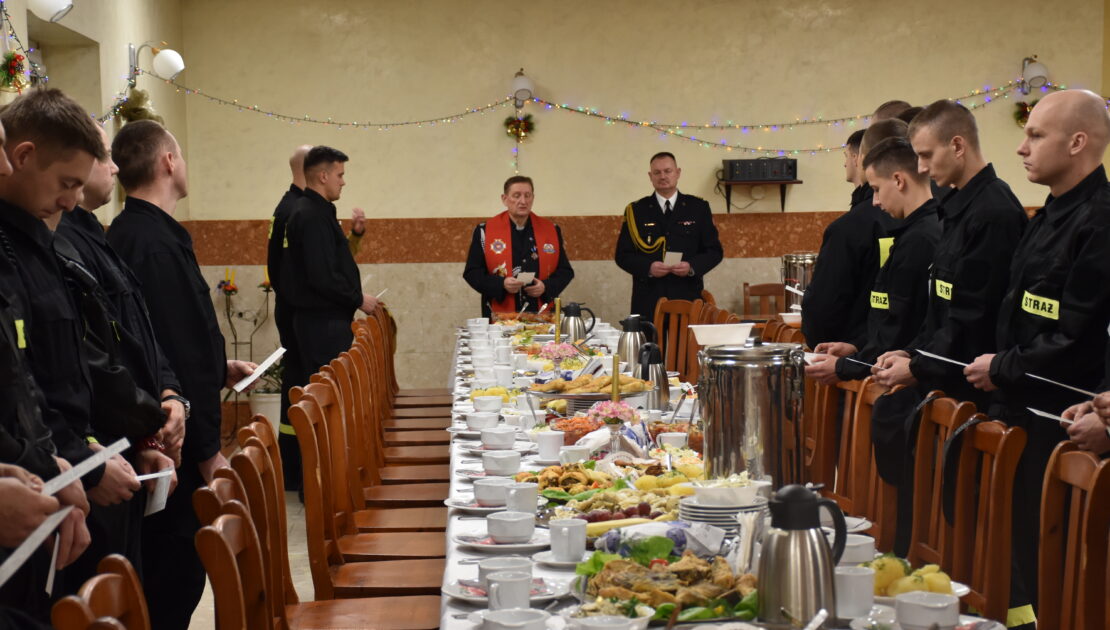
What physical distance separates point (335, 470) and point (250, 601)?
145 cm

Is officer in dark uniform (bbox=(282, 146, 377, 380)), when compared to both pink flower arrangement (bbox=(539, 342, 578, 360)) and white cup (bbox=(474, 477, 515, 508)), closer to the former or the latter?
pink flower arrangement (bbox=(539, 342, 578, 360))

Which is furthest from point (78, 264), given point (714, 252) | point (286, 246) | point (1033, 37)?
point (1033, 37)

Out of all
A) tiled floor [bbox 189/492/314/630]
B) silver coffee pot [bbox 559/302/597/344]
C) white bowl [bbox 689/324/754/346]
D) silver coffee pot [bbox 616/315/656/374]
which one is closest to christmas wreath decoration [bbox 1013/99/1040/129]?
silver coffee pot [bbox 559/302/597/344]

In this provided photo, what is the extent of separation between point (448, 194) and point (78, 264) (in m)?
6.37

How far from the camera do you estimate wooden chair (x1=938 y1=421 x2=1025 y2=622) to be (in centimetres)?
256

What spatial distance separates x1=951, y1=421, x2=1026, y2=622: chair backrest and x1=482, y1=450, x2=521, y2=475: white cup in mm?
1085

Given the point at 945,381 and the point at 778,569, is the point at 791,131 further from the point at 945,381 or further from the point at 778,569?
the point at 778,569

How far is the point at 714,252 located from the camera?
846 centimetres

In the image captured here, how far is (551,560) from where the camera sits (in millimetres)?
2258

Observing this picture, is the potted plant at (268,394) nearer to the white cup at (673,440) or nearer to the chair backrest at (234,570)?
the white cup at (673,440)

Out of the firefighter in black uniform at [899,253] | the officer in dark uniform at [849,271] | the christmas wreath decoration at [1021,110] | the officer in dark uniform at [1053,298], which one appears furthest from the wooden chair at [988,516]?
the christmas wreath decoration at [1021,110]

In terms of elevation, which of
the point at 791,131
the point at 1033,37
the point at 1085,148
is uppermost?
the point at 1033,37

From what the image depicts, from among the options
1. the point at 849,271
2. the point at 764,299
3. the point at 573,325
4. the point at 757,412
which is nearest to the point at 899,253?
the point at 849,271

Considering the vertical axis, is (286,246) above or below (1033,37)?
below
